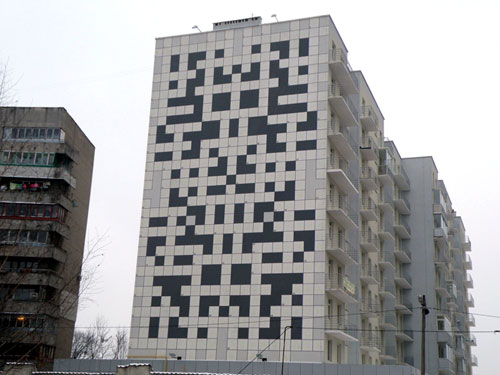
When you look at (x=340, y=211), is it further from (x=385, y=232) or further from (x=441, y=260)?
(x=441, y=260)

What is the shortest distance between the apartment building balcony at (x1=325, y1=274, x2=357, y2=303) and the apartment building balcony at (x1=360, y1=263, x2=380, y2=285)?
17.7 feet

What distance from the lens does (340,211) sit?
203 ft

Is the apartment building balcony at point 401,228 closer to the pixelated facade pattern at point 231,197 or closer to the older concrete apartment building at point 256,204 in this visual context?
the older concrete apartment building at point 256,204

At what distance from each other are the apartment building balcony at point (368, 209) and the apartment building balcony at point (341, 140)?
6.90 metres

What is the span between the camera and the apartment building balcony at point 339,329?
5945 cm

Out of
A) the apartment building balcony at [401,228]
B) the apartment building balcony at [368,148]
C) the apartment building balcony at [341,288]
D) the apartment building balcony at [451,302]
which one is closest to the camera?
the apartment building balcony at [341,288]

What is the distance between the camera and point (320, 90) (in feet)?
212

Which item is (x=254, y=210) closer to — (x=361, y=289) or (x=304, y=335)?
(x=304, y=335)

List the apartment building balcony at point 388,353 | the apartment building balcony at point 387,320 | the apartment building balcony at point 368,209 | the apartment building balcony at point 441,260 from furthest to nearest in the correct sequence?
1. the apartment building balcony at point 441,260
2. the apartment building balcony at point 387,320
3. the apartment building balcony at point 388,353
4. the apartment building balcony at point 368,209

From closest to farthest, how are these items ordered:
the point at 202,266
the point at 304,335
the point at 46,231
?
the point at 304,335 < the point at 202,266 < the point at 46,231

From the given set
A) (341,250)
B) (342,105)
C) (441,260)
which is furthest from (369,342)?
(441,260)

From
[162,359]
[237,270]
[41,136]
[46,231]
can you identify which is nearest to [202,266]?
[237,270]

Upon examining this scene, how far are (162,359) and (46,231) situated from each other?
26327 mm

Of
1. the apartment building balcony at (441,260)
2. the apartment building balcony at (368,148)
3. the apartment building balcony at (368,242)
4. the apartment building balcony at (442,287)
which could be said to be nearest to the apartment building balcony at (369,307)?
the apartment building balcony at (368,242)
